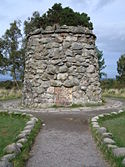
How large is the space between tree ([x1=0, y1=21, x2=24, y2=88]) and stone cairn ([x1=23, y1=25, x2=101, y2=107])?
43.1 ft

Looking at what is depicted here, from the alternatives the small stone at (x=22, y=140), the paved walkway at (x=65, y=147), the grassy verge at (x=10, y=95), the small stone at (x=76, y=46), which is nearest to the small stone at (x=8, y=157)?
the paved walkway at (x=65, y=147)

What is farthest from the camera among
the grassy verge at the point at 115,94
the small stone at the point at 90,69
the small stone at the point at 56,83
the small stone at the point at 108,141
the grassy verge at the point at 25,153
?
the grassy verge at the point at 115,94

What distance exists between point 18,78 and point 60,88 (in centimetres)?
1516

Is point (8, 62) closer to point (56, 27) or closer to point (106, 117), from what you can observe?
point (56, 27)

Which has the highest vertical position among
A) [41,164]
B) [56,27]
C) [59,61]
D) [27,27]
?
[27,27]

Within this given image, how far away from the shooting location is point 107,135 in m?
5.66

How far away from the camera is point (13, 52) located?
24.9m

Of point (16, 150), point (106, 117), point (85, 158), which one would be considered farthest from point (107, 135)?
point (106, 117)

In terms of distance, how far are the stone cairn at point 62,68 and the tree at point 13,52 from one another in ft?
43.1

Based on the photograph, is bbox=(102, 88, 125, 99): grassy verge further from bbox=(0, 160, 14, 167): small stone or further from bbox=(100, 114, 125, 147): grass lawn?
bbox=(0, 160, 14, 167): small stone

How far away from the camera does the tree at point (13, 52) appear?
81.8ft

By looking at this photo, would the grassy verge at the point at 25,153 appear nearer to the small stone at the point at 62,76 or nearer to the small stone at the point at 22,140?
the small stone at the point at 22,140

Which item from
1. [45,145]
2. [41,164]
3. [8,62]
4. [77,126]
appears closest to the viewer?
[41,164]

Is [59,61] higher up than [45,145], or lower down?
higher up
